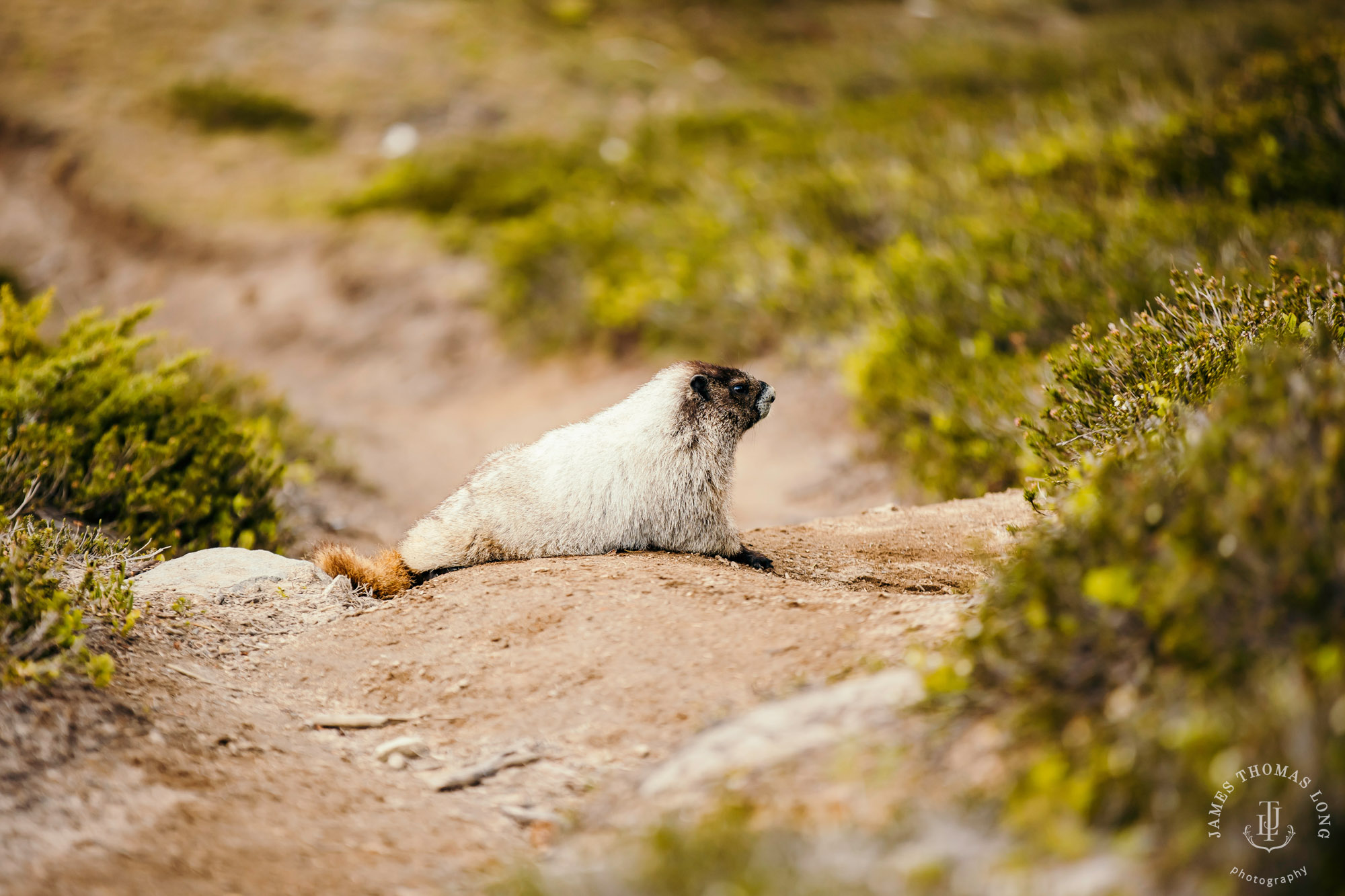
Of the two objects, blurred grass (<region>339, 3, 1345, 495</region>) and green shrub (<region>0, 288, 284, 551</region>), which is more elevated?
blurred grass (<region>339, 3, 1345, 495</region>)

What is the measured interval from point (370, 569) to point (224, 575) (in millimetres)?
787

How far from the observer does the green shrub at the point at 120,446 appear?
578 centimetres

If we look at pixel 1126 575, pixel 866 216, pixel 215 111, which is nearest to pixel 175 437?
pixel 1126 575

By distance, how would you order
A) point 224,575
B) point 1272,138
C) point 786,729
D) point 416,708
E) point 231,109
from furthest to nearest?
point 231,109 → point 1272,138 → point 224,575 → point 416,708 → point 786,729

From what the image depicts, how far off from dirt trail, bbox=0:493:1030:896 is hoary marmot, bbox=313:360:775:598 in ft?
0.83

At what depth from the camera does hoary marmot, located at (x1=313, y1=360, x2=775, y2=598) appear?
17.3 ft

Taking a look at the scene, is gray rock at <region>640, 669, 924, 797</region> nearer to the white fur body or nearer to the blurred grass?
the white fur body

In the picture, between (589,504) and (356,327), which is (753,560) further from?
(356,327)

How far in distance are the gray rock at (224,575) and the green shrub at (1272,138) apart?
928cm

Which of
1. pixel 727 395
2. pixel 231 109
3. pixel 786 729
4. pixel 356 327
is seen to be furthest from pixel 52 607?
pixel 231 109

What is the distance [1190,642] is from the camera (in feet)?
7.71

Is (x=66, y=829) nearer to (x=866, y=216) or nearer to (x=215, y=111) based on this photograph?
(x=866, y=216)

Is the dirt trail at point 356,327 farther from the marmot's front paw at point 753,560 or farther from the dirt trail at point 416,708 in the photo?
the dirt trail at point 416,708

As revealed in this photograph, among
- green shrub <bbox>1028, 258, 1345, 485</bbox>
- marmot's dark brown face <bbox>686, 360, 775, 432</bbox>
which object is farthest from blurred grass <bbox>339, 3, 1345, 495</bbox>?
marmot's dark brown face <bbox>686, 360, 775, 432</bbox>
